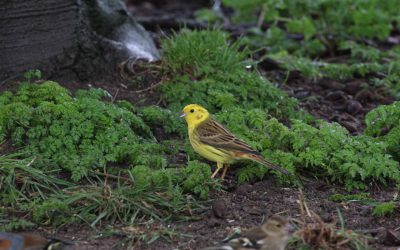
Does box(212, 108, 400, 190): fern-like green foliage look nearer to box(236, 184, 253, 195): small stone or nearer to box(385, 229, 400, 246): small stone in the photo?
box(236, 184, 253, 195): small stone

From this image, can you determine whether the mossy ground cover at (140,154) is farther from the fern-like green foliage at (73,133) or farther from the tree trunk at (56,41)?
the tree trunk at (56,41)

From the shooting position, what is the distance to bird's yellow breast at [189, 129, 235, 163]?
716 centimetres

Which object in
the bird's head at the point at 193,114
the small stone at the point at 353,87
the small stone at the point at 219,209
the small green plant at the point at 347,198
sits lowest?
the small stone at the point at 353,87

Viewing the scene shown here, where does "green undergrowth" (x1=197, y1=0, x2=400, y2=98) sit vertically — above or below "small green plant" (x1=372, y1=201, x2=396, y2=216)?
below

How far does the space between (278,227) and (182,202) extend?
4.04 ft

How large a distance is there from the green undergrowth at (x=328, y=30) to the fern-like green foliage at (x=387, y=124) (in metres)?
3.00

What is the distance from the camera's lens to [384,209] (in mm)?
6414

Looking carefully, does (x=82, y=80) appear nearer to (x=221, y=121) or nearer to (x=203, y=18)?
(x=221, y=121)

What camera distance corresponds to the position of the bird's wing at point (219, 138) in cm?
707

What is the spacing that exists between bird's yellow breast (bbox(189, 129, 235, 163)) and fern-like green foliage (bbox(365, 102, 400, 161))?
1.43m

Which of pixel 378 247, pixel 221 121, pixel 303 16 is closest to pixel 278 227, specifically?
pixel 378 247

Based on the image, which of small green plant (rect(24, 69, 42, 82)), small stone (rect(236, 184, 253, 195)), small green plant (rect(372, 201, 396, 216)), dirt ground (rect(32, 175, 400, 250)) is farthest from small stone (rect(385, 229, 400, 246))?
small green plant (rect(24, 69, 42, 82))

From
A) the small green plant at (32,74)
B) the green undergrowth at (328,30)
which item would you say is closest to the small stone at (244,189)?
the small green plant at (32,74)

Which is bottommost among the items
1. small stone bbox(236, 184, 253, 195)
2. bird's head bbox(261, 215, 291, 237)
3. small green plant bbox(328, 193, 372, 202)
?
small stone bbox(236, 184, 253, 195)
